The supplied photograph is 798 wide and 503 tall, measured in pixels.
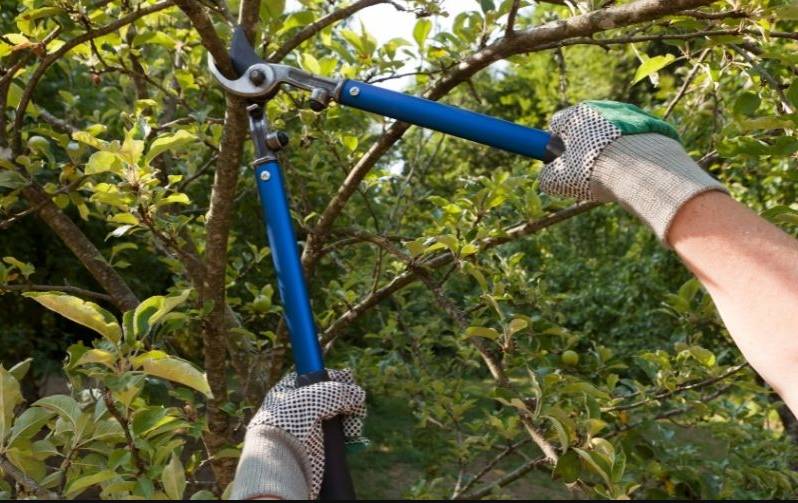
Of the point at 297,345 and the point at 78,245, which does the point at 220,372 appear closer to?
Result: the point at 78,245

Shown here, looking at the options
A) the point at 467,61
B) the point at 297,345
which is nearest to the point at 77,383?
the point at 297,345

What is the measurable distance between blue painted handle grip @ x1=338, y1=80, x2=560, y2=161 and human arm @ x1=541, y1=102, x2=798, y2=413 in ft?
0.26

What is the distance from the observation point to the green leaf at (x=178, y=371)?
1.07 m

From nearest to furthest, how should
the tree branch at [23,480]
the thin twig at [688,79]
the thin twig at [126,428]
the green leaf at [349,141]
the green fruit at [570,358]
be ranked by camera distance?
the tree branch at [23,480], the thin twig at [126,428], the thin twig at [688,79], the green fruit at [570,358], the green leaf at [349,141]

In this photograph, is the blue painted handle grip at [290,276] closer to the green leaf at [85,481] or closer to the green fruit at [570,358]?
the green leaf at [85,481]

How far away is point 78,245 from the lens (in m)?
2.08

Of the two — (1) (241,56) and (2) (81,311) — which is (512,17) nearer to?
(1) (241,56)

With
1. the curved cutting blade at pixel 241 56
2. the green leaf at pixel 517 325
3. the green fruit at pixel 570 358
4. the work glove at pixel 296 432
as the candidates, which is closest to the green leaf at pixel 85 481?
the work glove at pixel 296 432

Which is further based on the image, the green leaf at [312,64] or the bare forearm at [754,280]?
the green leaf at [312,64]

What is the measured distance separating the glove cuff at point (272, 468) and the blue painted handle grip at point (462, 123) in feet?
→ 1.71

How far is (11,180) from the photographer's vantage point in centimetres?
176

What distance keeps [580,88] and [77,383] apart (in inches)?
469

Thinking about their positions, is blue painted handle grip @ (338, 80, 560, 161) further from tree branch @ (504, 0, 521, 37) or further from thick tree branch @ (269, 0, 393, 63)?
thick tree branch @ (269, 0, 393, 63)

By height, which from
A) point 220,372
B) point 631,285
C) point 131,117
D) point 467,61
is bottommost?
point 631,285
